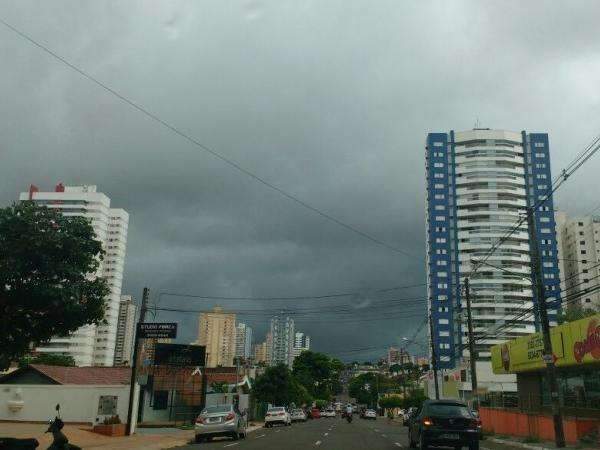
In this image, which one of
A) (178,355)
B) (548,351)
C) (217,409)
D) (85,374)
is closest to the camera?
(548,351)

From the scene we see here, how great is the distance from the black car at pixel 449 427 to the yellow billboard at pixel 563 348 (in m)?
7.65

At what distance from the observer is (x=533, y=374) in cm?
3841

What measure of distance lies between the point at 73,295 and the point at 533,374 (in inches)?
1171

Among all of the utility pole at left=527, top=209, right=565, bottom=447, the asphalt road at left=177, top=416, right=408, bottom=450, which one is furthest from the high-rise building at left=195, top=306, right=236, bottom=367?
the utility pole at left=527, top=209, right=565, bottom=447

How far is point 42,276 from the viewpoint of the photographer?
1812 centimetres

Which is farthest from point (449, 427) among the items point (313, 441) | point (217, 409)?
point (217, 409)

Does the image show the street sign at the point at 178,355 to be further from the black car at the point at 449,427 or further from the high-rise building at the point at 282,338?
the high-rise building at the point at 282,338

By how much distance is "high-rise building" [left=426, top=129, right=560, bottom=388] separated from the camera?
123250 millimetres

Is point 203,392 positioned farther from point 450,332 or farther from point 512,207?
point 512,207

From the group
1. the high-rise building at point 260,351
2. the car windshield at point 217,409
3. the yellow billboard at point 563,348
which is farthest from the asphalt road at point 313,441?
the high-rise building at point 260,351

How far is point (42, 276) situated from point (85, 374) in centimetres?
3175

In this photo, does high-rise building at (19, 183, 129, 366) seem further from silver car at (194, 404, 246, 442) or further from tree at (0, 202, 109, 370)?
tree at (0, 202, 109, 370)

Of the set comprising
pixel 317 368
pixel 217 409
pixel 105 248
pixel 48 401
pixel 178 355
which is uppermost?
pixel 105 248

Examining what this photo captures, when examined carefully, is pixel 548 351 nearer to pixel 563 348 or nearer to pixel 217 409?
pixel 563 348
